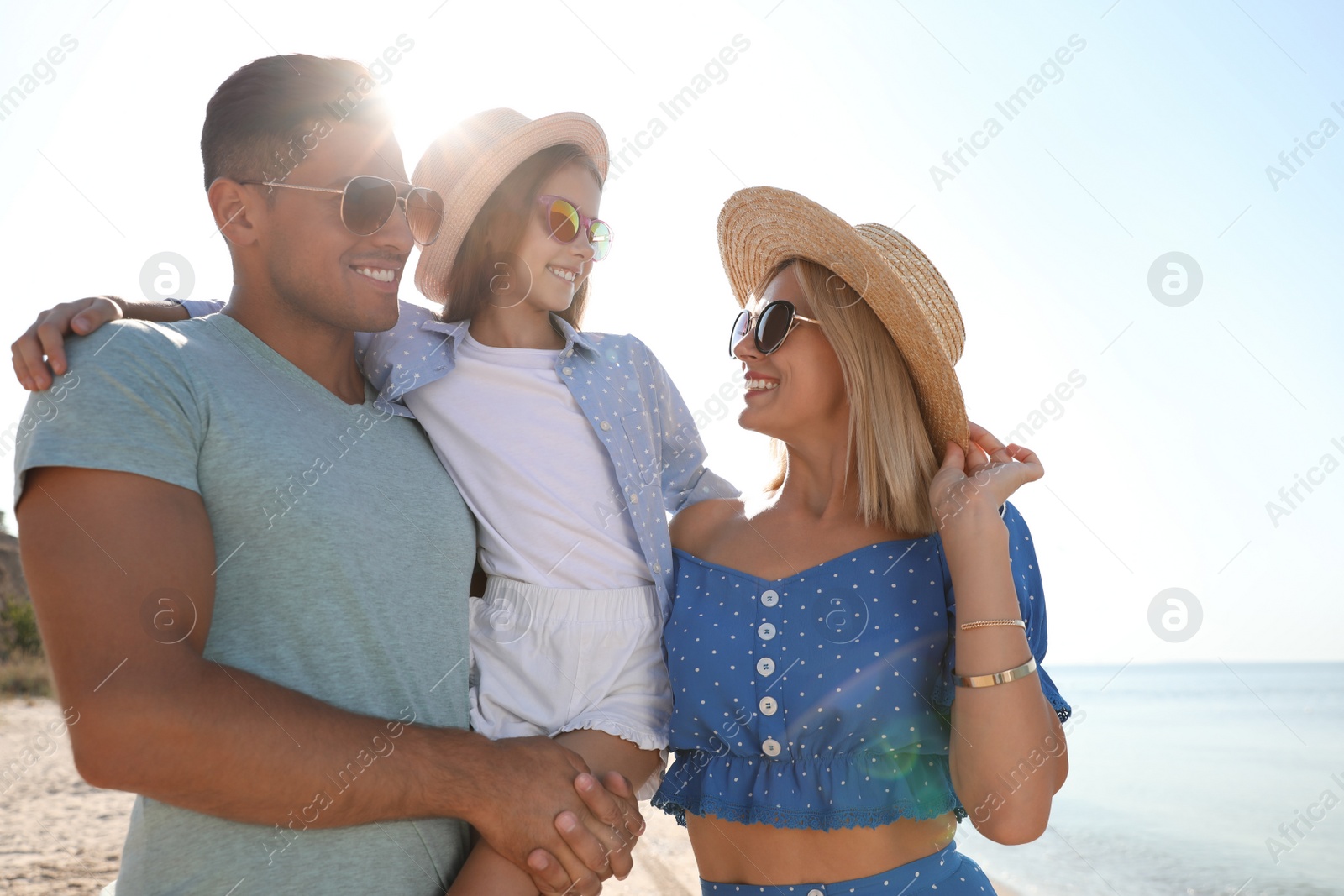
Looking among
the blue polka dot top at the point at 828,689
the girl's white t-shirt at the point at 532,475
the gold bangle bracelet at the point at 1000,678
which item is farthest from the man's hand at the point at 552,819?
the gold bangle bracelet at the point at 1000,678

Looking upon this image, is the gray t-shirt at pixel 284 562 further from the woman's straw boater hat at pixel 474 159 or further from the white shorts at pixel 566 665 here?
the woman's straw boater hat at pixel 474 159

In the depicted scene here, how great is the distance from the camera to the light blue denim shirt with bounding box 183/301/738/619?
2900 millimetres

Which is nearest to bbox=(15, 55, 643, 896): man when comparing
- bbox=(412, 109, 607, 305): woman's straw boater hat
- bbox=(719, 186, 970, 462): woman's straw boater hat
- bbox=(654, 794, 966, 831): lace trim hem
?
bbox=(654, 794, 966, 831): lace trim hem

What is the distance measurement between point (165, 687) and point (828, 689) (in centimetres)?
173

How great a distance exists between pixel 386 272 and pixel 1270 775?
27.4m

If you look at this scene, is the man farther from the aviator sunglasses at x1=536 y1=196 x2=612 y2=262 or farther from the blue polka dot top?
the aviator sunglasses at x1=536 y1=196 x2=612 y2=262

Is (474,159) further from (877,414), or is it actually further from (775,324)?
(877,414)

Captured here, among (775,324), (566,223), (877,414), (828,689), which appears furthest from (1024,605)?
(566,223)

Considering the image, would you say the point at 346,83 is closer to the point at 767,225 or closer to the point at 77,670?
the point at 767,225

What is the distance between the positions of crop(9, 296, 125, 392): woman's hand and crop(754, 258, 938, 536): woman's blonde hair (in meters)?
2.18

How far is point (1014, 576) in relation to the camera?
2.62 meters

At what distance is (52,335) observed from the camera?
6.76 feet

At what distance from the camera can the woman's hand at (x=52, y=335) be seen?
2.00 m

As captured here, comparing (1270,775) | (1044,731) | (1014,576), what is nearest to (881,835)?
(1044,731)
